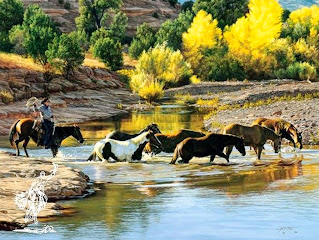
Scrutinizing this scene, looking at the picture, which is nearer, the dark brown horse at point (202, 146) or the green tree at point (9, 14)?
the dark brown horse at point (202, 146)

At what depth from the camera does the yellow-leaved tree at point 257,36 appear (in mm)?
A: 82188

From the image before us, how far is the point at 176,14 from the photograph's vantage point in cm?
14200

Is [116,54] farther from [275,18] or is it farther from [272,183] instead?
[272,183]

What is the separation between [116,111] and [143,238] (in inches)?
1581

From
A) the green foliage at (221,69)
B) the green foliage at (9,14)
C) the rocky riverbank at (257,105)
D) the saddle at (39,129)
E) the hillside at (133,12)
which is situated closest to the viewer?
the saddle at (39,129)

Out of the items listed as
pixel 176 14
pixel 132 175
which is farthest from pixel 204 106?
pixel 176 14

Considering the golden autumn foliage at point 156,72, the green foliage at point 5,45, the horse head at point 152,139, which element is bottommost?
the horse head at point 152,139

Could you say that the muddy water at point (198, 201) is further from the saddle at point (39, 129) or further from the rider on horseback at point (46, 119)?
the saddle at point (39, 129)

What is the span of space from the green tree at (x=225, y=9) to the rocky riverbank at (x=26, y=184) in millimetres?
88054

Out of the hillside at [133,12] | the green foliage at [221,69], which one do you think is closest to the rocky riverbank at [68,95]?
the green foliage at [221,69]

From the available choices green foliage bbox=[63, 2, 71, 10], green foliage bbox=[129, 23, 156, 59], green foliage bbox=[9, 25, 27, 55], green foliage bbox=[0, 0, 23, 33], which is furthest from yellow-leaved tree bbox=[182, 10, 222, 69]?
green foliage bbox=[63, 2, 71, 10]

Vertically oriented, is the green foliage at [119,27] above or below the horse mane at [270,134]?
above

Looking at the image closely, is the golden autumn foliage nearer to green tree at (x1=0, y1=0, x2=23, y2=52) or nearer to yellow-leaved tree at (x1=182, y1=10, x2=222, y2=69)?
yellow-leaved tree at (x1=182, y1=10, x2=222, y2=69)

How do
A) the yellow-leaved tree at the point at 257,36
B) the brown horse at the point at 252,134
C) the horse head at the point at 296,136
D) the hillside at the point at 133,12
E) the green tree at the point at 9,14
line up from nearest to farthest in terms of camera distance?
the brown horse at the point at 252,134 → the horse head at the point at 296,136 → the yellow-leaved tree at the point at 257,36 → the green tree at the point at 9,14 → the hillside at the point at 133,12
